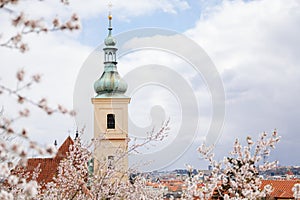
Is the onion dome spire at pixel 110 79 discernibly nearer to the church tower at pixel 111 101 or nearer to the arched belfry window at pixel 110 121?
the church tower at pixel 111 101

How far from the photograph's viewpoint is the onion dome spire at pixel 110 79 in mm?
26234

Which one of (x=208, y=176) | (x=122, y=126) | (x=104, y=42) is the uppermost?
(x=104, y=42)

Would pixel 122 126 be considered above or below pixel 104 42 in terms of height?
below

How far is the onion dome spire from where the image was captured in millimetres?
26234

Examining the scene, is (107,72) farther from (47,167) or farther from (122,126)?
(47,167)

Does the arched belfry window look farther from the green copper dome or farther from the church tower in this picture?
the green copper dome

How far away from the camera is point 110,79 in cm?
2659

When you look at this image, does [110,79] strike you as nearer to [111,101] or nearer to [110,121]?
[111,101]

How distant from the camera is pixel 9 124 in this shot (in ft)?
7.27

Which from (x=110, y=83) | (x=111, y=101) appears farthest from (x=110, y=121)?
(x=110, y=83)

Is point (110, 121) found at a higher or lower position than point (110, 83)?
lower

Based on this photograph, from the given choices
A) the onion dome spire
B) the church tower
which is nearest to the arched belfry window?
the church tower

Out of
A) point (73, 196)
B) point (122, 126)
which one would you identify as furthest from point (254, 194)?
point (122, 126)

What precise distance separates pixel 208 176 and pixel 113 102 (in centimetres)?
2050
